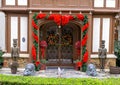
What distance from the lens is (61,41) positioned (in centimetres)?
1505

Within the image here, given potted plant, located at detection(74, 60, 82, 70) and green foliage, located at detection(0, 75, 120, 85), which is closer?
green foliage, located at detection(0, 75, 120, 85)

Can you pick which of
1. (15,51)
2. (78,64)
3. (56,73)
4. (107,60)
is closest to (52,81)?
(56,73)

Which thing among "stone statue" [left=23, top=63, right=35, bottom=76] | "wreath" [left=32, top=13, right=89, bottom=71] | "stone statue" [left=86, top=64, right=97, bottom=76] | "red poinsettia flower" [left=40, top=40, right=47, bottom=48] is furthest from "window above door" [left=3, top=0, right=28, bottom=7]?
"stone statue" [left=86, top=64, right=97, bottom=76]

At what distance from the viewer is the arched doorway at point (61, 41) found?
1505cm

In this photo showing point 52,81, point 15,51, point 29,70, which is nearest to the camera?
point 52,81

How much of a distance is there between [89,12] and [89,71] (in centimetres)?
316

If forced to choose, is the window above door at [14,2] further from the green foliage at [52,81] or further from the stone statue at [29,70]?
the green foliage at [52,81]

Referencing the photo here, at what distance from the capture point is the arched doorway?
1505 cm

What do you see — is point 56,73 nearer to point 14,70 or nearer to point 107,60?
point 14,70

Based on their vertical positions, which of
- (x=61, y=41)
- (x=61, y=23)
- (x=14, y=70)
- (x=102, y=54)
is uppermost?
(x=61, y=23)

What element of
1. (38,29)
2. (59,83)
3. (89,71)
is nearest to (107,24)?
(89,71)

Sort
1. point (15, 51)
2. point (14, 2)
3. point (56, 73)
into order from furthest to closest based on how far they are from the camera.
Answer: point (14, 2) < point (15, 51) < point (56, 73)

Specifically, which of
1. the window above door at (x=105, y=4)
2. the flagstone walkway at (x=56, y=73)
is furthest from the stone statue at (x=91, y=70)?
the window above door at (x=105, y=4)

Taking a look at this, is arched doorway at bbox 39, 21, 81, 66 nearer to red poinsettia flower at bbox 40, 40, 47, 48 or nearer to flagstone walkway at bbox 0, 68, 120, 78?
red poinsettia flower at bbox 40, 40, 47, 48
